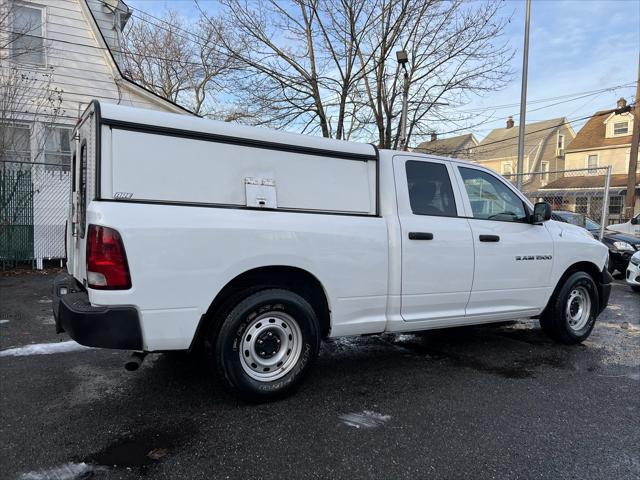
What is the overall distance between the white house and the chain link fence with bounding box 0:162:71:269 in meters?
0.02

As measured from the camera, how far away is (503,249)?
4652 millimetres

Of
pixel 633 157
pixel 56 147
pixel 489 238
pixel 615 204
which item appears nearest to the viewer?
pixel 489 238

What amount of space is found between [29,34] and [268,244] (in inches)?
422

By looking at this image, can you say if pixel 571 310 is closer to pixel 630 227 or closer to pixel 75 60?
pixel 630 227

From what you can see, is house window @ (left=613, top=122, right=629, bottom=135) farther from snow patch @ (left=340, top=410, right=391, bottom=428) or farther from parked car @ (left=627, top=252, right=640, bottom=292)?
snow patch @ (left=340, top=410, right=391, bottom=428)

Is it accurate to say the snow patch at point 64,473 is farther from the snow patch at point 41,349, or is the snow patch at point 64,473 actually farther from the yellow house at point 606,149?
the yellow house at point 606,149

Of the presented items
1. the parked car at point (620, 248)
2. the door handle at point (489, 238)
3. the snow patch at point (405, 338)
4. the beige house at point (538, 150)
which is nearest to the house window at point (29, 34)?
the snow patch at point (405, 338)

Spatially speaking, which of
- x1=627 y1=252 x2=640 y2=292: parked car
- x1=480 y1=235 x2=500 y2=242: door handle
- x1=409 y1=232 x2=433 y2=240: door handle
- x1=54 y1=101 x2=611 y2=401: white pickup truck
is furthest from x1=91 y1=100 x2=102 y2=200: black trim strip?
x1=627 y1=252 x2=640 y2=292: parked car

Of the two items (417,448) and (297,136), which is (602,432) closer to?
(417,448)

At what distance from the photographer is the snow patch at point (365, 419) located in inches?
129

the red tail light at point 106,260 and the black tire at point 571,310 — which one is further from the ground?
the red tail light at point 106,260

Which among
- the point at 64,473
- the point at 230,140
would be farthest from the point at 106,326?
the point at 230,140

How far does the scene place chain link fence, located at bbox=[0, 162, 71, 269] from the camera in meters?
9.74

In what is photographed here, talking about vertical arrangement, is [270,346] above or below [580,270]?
below
